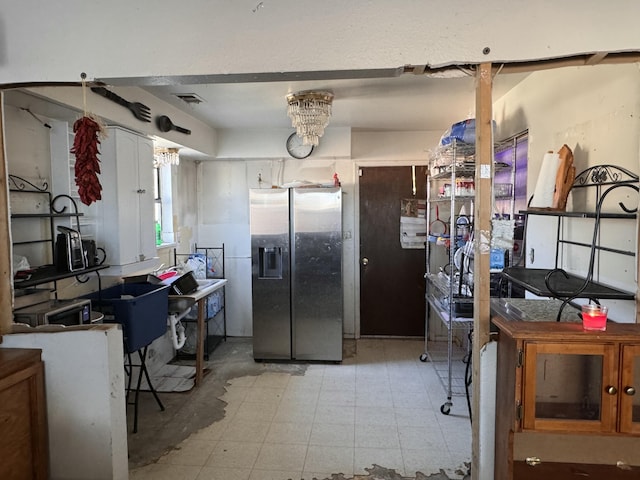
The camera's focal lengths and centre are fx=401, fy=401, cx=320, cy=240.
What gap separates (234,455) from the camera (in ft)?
8.05

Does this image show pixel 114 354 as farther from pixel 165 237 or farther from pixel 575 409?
pixel 165 237

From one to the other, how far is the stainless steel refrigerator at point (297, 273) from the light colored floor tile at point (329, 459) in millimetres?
1439

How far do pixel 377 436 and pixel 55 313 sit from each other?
2.04 metres

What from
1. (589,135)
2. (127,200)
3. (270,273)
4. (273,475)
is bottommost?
(273,475)

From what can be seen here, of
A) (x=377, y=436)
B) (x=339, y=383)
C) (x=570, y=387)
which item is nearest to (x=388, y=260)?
(x=339, y=383)

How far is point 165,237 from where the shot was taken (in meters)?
4.17

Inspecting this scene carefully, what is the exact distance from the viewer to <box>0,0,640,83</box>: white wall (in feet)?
4.88

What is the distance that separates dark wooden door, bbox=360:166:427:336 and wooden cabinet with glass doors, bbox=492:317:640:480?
2.97 m

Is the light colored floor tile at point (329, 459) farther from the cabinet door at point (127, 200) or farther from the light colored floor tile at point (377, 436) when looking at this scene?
the cabinet door at point (127, 200)

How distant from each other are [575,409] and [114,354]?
6.12 ft

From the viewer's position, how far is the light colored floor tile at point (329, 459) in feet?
7.60

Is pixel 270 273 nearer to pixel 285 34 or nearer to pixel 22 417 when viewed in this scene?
pixel 22 417

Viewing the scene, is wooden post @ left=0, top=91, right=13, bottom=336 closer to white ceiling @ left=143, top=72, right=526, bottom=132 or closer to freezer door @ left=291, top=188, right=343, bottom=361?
white ceiling @ left=143, top=72, right=526, bottom=132

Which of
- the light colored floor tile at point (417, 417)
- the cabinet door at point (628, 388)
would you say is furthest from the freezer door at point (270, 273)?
the cabinet door at point (628, 388)
